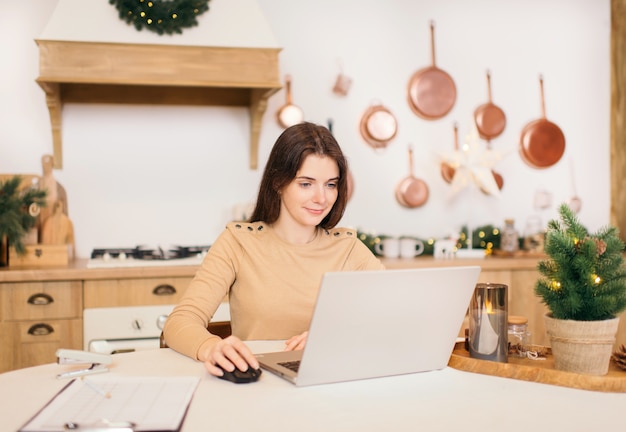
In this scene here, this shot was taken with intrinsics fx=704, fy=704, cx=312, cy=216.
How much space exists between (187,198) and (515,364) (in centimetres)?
231

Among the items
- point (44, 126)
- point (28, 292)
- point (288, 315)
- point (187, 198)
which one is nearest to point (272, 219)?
point (288, 315)

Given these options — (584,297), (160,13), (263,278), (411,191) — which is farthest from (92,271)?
(584,297)

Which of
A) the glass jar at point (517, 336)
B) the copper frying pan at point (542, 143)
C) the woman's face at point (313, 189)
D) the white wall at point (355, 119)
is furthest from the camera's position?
the copper frying pan at point (542, 143)

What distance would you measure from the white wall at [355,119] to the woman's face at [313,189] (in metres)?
1.38

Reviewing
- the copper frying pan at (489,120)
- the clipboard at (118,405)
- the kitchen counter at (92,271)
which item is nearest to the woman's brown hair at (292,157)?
the clipboard at (118,405)

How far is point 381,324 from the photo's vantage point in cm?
120

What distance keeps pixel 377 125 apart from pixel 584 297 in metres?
2.36

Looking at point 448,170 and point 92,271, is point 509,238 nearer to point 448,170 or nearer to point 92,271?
point 448,170

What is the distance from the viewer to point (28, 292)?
275cm

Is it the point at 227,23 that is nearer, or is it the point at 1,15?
the point at 227,23

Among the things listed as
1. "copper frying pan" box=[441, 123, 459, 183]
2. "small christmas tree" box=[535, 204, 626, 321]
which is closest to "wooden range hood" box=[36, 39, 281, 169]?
"copper frying pan" box=[441, 123, 459, 183]

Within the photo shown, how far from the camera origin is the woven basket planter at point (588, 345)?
127 centimetres

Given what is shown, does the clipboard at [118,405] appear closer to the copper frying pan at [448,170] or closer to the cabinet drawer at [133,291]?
the cabinet drawer at [133,291]

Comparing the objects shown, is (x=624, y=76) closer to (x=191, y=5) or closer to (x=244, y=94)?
(x=244, y=94)
